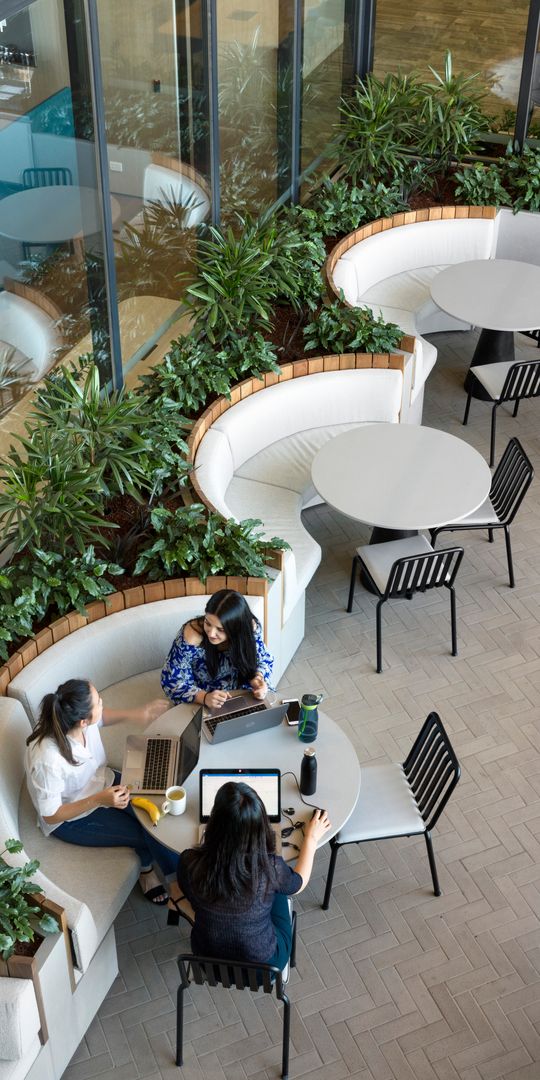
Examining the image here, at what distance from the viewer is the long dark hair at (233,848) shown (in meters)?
3.62

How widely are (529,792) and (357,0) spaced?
266 inches

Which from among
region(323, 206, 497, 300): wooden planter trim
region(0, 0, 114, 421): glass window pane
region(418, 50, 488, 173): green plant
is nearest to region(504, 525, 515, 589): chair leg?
region(323, 206, 497, 300): wooden planter trim

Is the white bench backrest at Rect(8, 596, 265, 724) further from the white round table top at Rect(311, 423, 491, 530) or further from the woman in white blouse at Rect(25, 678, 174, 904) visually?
the white round table top at Rect(311, 423, 491, 530)

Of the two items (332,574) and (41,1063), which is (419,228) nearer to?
(332,574)

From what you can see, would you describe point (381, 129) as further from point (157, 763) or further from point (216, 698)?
point (157, 763)

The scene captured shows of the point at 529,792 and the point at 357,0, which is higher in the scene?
the point at 357,0

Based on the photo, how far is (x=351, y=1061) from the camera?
13.8 ft

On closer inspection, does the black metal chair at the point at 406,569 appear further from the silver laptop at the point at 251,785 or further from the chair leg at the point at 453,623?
the silver laptop at the point at 251,785

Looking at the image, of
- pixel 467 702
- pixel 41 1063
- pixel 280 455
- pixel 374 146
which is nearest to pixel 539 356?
pixel 374 146

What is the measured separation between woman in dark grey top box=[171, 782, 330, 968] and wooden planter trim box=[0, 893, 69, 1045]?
17.4 inches

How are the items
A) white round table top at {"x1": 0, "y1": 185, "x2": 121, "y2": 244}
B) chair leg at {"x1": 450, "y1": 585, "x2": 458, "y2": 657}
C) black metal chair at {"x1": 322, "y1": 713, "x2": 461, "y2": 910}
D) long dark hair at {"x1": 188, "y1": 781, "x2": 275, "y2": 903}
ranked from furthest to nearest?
chair leg at {"x1": 450, "y1": 585, "x2": 458, "y2": 657}
white round table top at {"x1": 0, "y1": 185, "x2": 121, "y2": 244}
black metal chair at {"x1": 322, "y1": 713, "x2": 461, "y2": 910}
long dark hair at {"x1": 188, "y1": 781, "x2": 275, "y2": 903}

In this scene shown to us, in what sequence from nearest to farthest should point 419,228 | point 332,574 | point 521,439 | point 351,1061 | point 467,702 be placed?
1. point 351,1061
2. point 467,702
3. point 332,574
4. point 521,439
5. point 419,228

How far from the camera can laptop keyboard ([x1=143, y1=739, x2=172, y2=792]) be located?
4.33 metres

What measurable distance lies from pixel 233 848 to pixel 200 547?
190cm
